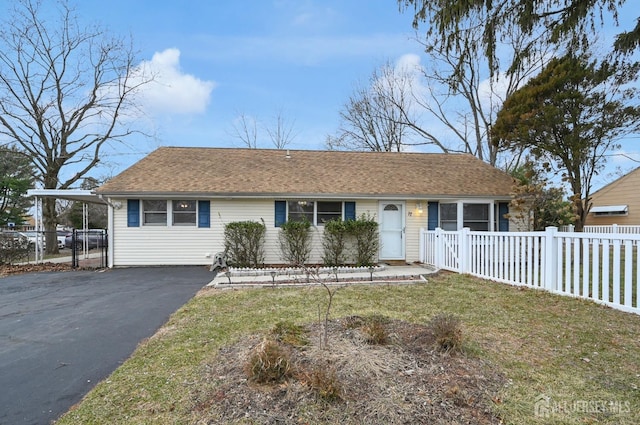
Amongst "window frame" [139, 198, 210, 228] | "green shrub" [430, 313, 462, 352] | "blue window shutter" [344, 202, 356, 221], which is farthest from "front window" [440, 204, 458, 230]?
"green shrub" [430, 313, 462, 352]

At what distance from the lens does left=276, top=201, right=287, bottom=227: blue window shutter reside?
35.3ft

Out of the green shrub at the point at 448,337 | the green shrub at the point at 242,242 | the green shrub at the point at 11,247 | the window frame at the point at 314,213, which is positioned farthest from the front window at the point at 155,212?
the green shrub at the point at 448,337

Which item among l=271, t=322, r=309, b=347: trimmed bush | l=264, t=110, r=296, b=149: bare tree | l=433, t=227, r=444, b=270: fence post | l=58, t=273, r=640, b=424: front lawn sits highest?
l=264, t=110, r=296, b=149: bare tree

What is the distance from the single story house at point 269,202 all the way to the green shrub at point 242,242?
56 centimetres

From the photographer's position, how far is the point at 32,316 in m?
5.48

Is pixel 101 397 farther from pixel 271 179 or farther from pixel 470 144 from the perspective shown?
pixel 470 144

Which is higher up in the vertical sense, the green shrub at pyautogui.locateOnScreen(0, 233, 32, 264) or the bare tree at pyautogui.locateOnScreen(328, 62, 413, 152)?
the bare tree at pyautogui.locateOnScreen(328, 62, 413, 152)

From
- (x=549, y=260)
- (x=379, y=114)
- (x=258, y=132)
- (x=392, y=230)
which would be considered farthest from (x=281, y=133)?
(x=549, y=260)

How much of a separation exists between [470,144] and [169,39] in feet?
65.7

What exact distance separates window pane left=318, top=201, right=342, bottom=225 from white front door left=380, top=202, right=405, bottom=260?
4.79 feet

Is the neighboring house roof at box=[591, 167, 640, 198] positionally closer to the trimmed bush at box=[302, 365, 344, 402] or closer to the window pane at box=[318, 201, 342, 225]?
the window pane at box=[318, 201, 342, 225]

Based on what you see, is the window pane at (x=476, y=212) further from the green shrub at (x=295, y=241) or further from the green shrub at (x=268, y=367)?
the green shrub at (x=268, y=367)

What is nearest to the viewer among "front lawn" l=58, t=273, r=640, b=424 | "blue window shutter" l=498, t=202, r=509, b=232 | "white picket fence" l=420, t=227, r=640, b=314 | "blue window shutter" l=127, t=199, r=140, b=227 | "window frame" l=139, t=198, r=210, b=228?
"front lawn" l=58, t=273, r=640, b=424

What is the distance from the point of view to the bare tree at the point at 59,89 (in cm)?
1702
